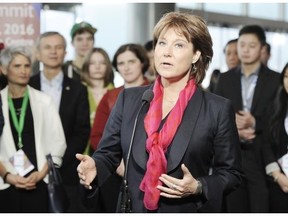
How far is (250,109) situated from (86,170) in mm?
2612

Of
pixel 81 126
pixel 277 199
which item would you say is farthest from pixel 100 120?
pixel 277 199

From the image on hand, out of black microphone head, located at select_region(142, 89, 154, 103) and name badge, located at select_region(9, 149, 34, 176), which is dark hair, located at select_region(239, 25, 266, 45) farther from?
black microphone head, located at select_region(142, 89, 154, 103)

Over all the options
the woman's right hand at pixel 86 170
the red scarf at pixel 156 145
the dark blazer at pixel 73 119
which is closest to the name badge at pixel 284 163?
the dark blazer at pixel 73 119

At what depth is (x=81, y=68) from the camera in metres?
4.83

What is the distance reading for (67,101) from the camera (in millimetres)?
4367

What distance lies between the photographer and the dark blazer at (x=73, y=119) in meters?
4.32

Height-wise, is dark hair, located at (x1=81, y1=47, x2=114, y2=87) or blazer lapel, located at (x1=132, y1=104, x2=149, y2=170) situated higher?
dark hair, located at (x1=81, y1=47, x2=114, y2=87)

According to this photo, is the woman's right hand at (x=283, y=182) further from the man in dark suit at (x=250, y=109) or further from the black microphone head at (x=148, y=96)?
the black microphone head at (x=148, y=96)

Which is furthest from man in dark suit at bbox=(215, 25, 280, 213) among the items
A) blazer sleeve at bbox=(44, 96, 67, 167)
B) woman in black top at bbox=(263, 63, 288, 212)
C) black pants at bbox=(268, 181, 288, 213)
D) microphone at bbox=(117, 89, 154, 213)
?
microphone at bbox=(117, 89, 154, 213)

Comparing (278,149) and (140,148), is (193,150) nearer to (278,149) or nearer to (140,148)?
(140,148)

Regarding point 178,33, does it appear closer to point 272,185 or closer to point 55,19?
point 272,185

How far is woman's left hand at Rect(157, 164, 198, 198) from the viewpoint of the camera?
2143mm

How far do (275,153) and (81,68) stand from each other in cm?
177

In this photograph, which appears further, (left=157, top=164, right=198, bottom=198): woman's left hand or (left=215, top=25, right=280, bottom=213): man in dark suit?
(left=215, top=25, right=280, bottom=213): man in dark suit
